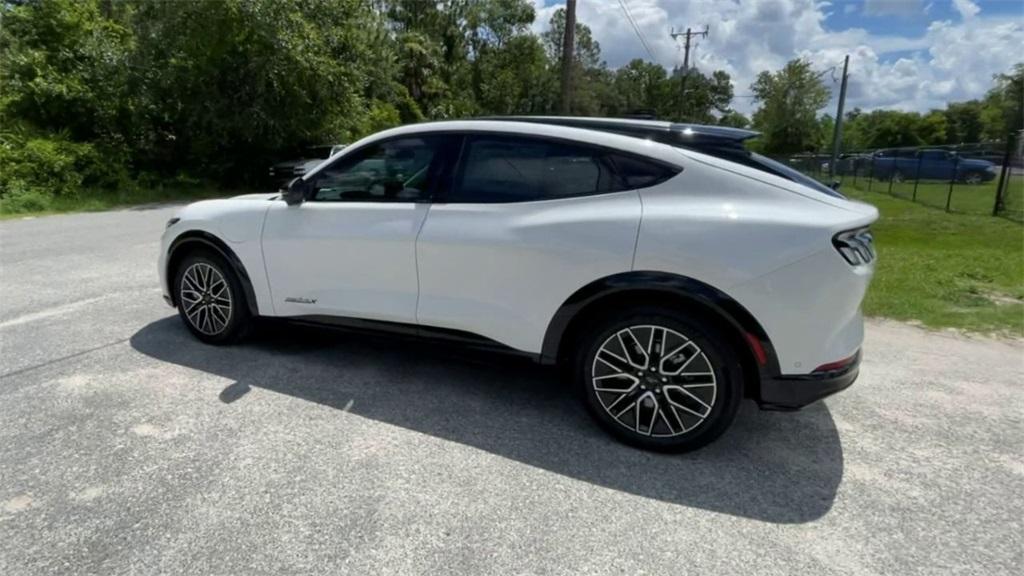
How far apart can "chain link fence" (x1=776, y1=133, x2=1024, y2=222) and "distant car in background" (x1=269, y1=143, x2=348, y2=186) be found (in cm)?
1228

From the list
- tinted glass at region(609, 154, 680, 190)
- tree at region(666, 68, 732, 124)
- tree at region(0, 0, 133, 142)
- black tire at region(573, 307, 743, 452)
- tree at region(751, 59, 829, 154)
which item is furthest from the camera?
tree at region(666, 68, 732, 124)

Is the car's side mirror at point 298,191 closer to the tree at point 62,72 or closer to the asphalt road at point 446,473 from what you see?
the asphalt road at point 446,473

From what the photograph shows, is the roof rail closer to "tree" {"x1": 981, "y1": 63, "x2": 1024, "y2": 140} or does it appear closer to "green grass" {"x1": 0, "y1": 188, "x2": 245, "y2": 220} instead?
"green grass" {"x1": 0, "y1": 188, "x2": 245, "y2": 220}

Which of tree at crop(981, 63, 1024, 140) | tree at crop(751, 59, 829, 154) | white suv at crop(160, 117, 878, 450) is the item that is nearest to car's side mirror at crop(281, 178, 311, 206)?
white suv at crop(160, 117, 878, 450)

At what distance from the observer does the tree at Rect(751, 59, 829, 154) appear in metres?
46.8

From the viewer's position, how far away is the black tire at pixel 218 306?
415 cm

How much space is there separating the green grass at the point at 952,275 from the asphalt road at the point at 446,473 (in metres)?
1.45

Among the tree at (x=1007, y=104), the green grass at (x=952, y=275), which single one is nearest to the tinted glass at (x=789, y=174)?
the green grass at (x=952, y=275)

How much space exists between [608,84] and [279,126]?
60332 millimetres

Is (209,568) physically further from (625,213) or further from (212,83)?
(212,83)

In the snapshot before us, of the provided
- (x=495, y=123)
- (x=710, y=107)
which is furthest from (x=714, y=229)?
(x=710, y=107)

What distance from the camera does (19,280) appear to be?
6.27 metres

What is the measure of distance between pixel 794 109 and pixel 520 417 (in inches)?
2058

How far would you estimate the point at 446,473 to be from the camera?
278cm
